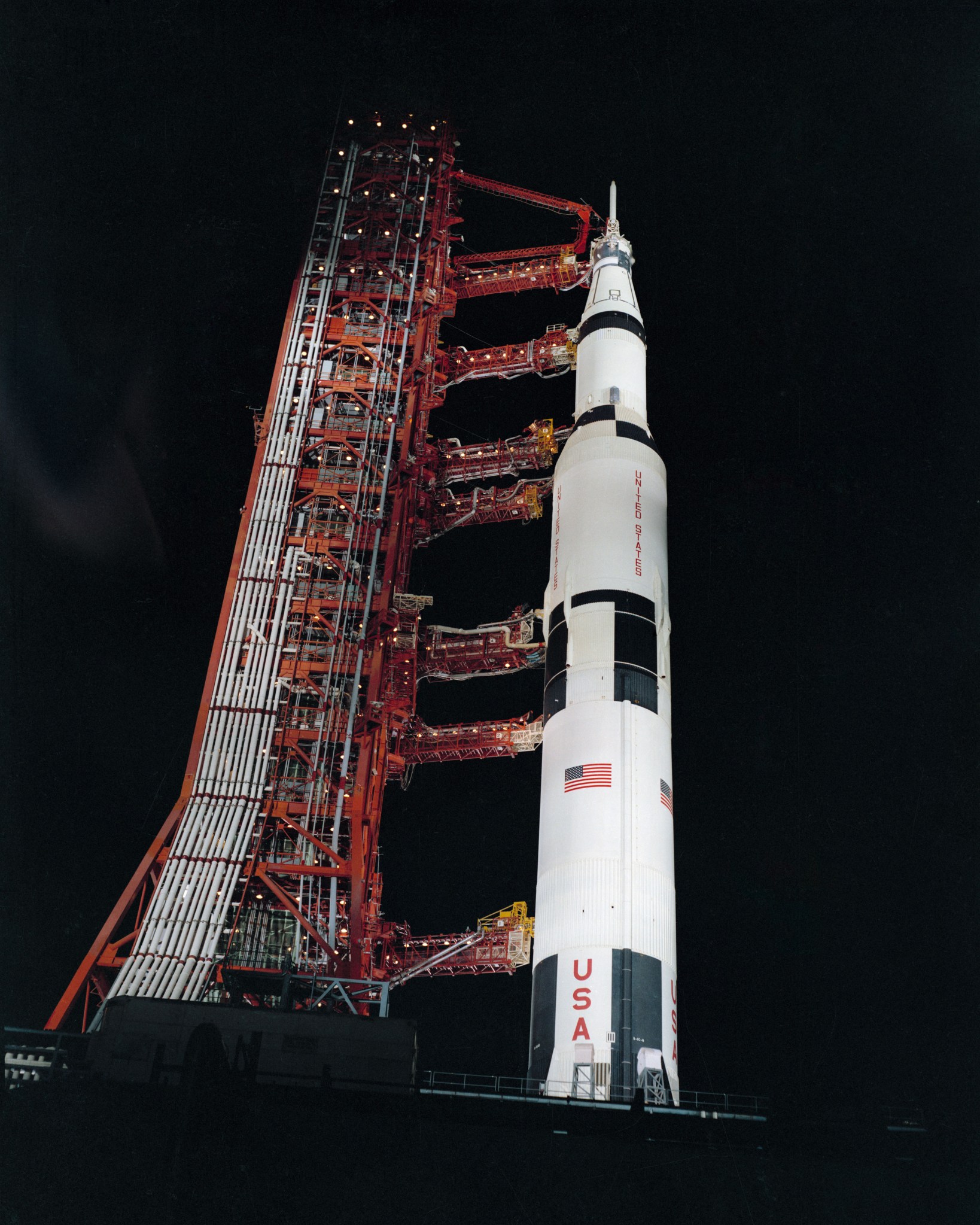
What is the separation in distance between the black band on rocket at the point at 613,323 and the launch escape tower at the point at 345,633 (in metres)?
5.21

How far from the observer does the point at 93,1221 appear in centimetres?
1667

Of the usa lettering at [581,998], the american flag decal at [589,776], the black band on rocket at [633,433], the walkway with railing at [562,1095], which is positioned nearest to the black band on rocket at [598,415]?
the black band on rocket at [633,433]

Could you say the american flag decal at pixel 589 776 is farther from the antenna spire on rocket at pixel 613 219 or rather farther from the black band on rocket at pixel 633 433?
the antenna spire on rocket at pixel 613 219

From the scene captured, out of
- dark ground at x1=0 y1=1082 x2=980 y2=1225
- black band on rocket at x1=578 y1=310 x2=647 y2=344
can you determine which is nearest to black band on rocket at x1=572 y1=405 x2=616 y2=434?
black band on rocket at x1=578 y1=310 x2=647 y2=344

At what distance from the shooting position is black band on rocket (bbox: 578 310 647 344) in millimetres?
31797

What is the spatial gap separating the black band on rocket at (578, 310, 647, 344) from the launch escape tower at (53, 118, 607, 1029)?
5.21m

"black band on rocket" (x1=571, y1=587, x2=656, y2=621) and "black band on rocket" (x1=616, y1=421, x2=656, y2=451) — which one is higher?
"black band on rocket" (x1=616, y1=421, x2=656, y2=451)

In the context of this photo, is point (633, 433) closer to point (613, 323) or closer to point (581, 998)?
point (613, 323)

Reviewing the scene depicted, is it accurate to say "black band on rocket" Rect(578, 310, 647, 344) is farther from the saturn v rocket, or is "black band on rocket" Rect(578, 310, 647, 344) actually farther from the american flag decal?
the american flag decal

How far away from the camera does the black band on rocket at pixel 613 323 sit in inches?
1252

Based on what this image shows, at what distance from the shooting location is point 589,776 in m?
23.5

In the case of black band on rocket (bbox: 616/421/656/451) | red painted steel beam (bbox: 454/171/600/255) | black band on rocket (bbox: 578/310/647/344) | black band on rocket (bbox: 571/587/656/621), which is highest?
red painted steel beam (bbox: 454/171/600/255)

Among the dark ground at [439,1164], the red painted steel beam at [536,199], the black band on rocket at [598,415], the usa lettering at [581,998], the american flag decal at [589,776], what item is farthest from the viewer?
the red painted steel beam at [536,199]

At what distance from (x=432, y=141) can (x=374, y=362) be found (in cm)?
989
